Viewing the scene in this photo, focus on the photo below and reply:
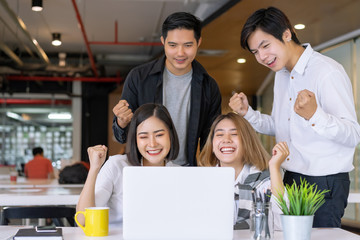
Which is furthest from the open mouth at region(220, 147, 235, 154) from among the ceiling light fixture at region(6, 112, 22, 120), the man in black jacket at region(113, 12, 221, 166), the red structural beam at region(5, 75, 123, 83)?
the ceiling light fixture at region(6, 112, 22, 120)

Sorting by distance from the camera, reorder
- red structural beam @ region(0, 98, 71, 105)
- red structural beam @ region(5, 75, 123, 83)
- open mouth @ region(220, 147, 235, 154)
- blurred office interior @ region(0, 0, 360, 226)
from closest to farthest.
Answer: open mouth @ region(220, 147, 235, 154), blurred office interior @ region(0, 0, 360, 226), red structural beam @ region(5, 75, 123, 83), red structural beam @ region(0, 98, 71, 105)

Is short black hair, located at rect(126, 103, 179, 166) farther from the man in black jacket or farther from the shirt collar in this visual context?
the shirt collar

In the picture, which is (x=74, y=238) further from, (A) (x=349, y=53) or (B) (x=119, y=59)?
(B) (x=119, y=59)

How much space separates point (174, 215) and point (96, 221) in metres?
0.34

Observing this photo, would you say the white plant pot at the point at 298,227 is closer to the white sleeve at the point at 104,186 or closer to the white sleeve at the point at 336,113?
the white sleeve at the point at 336,113

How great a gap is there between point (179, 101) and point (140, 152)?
20.6 inches

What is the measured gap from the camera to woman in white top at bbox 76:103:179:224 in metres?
2.14

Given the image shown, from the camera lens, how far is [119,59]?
10.6 m

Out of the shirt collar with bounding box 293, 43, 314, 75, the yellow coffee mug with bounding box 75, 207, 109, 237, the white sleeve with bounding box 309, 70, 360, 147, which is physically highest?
the shirt collar with bounding box 293, 43, 314, 75

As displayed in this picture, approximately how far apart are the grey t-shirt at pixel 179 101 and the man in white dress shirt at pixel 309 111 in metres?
0.34

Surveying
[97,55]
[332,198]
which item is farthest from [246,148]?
[97,55]

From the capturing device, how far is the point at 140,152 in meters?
2.27

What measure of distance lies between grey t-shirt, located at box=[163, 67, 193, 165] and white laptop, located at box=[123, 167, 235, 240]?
125 centimetres

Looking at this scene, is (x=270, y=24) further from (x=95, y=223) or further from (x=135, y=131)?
(x=95, y=223)
